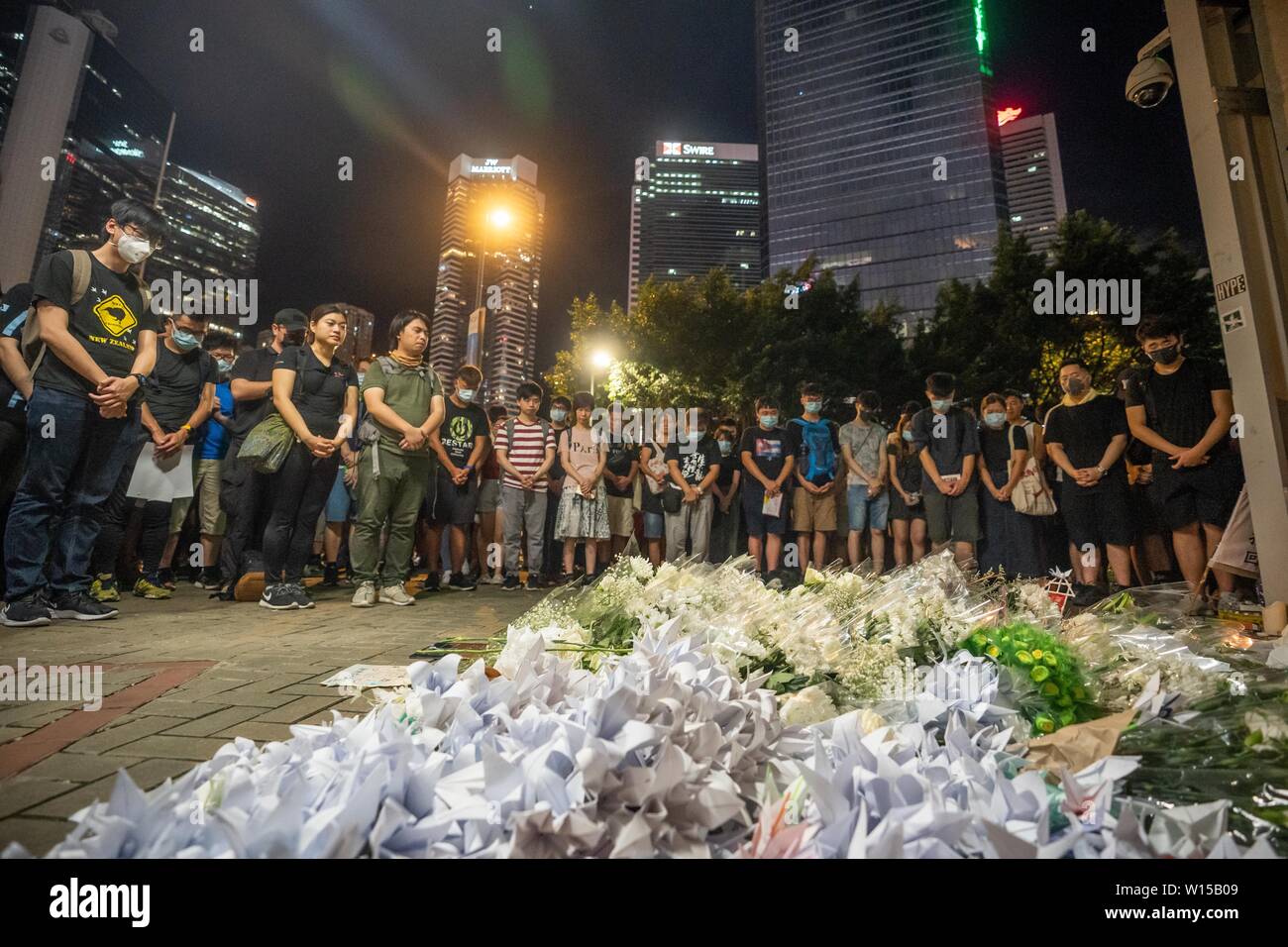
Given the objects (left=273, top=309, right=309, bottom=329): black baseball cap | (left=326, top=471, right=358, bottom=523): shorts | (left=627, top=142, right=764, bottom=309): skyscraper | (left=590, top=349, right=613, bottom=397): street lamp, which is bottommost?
(left=326, top=471, right=358, bottom=523): shorts

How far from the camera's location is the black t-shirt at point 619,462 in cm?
796

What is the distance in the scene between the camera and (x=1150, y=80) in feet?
16.5

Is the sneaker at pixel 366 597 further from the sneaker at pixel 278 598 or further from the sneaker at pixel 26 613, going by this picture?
the sneaker at pixel 26 613

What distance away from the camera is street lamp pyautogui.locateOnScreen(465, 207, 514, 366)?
147 ft

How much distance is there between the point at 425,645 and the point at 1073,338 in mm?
23025

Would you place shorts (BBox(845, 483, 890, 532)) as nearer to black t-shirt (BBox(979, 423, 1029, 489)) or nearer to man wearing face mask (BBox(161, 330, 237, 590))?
black t-shirt (BBox(979, 423, 1029, 489))

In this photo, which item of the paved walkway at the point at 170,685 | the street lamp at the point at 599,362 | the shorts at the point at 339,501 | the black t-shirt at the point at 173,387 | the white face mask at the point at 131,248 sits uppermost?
the street lamp at the point at 599,362

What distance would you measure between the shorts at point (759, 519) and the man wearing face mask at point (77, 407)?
5954mm

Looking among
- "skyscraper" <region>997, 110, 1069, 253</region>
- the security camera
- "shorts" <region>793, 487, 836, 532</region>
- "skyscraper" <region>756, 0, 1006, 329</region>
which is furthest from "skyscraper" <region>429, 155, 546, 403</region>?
"skyscraper" <region>997, 110, 1069, 253</region>

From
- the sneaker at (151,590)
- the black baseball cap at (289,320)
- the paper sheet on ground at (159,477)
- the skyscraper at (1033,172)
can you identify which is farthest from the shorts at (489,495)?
the skyscraper at (1033,172)

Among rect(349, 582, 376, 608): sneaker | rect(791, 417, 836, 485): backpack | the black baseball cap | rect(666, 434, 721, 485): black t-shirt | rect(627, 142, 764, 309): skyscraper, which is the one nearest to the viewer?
rect(349, 582, 376, 608): sneaker

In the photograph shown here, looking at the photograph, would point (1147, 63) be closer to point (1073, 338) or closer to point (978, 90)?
point (1073, 338)

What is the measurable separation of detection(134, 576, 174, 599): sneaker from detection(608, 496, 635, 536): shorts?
4622 mm
